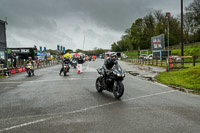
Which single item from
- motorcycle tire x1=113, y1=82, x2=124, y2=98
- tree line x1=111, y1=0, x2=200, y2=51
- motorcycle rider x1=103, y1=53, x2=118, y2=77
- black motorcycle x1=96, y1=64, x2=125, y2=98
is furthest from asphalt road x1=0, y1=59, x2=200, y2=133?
tree line x1=111, y1=0, x2=200, y2=51

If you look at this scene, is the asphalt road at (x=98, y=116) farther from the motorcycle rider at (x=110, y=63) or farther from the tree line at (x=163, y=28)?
the tree line at (x=163, y=28)

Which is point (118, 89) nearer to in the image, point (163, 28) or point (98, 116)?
point (98, 116)

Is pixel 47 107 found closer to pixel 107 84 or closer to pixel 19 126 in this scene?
pixel 19 126

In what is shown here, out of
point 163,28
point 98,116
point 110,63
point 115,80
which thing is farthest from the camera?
point 163,28

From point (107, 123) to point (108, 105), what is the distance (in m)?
1.96

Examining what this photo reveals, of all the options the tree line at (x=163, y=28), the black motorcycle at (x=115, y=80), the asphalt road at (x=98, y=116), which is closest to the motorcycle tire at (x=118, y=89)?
the black motorcycle at (x=115, y=80)

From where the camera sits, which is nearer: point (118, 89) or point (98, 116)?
point (98, 116)

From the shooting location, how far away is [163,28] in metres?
75.2

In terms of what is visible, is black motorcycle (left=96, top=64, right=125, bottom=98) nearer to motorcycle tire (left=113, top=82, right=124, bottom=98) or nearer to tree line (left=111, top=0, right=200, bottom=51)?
motorcycle tire (left=113, top=82, right=124, bottom=98)

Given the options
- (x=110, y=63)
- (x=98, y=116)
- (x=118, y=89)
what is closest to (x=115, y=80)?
(x=118, y=89)

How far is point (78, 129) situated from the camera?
443 cm

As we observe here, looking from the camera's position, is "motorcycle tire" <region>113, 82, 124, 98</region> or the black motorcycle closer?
"motorcycle tire" <region>113, 82, 124, 98</region>

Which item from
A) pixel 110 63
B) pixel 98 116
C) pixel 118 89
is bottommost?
pixel 98 116

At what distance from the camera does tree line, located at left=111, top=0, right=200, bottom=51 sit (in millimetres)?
56287
